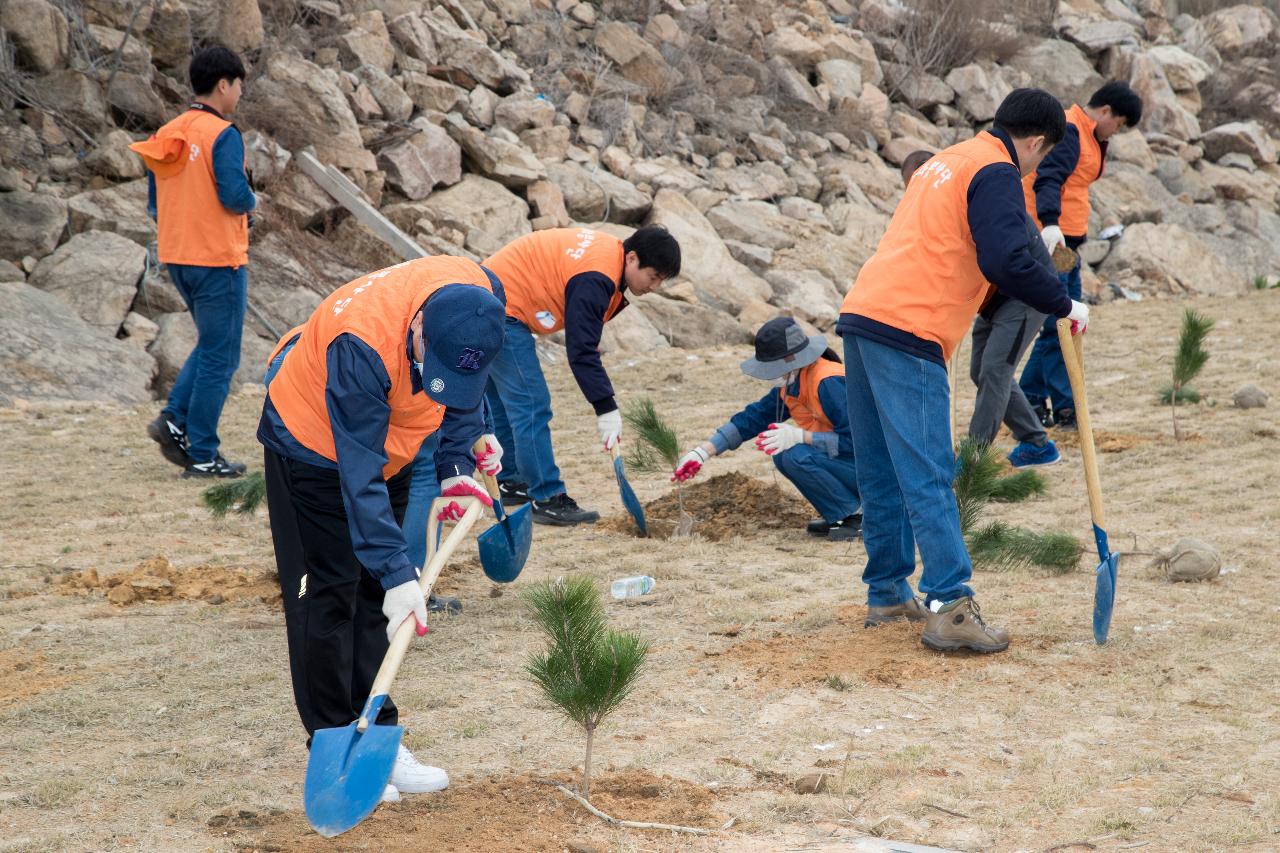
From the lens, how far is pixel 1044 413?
22.7ft

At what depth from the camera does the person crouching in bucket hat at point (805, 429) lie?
4.95m

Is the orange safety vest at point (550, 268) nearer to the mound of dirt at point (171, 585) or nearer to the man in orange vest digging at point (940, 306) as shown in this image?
the mound of dirt at point (171, 585)

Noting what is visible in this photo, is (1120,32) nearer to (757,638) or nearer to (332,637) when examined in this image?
(757,638)

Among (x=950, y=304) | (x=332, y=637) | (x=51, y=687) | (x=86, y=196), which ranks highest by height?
(x=950, y=304)

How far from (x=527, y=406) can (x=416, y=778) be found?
2.71 metres

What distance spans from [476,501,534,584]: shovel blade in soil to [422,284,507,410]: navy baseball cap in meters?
1.52

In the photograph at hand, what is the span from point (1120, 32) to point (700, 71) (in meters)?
8.05

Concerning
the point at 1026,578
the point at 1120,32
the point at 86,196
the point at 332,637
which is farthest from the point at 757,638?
the point at 1120,32

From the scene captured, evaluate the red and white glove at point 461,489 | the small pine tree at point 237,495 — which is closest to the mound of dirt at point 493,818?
the red and white glove at point 461,489

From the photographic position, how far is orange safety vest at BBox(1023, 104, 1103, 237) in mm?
6266

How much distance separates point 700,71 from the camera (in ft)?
50.2

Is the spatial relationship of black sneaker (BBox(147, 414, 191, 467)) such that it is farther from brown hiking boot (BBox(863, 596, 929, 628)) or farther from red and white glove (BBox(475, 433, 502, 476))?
brown hiking boot (BBox(863, 596, 929, 628))

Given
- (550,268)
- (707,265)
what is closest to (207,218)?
(550,268)

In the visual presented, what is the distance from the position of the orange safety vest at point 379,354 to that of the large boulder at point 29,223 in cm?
723
